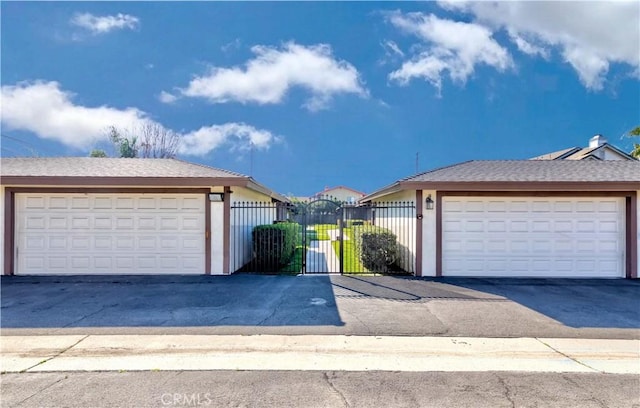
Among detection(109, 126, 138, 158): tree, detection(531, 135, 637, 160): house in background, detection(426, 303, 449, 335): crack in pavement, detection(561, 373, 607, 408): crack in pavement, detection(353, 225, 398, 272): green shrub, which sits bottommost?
detection(561, 373, 607, 408): crack in pavement

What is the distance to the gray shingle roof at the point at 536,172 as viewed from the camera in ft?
30.2

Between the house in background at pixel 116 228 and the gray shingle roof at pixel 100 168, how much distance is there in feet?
0.38

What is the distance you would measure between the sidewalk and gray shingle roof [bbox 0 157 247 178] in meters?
5.17

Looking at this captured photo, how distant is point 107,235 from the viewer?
948 centimetres

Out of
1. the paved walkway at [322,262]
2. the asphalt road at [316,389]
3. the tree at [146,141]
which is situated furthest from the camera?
the tree at [146,141]

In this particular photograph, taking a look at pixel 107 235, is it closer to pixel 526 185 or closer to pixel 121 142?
pixel 526 185

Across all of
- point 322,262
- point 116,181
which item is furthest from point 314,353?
point 322,262

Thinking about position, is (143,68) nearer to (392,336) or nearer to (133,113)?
(133,113)

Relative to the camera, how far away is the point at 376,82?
3566 centimetres

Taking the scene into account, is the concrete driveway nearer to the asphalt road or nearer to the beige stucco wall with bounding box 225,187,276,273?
the beige stucco wall with bounding box 225,187,276,273

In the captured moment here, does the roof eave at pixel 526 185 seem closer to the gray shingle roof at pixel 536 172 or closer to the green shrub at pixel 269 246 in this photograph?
the gray shingle roof at pixel 536 172

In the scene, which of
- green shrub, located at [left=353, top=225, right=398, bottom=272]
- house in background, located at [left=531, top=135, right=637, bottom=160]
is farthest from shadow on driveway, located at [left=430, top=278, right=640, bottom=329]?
house in background, located at [left=531, top=135, right=637, bottom=160]

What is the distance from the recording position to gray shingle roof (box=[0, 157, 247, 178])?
9.20 metres

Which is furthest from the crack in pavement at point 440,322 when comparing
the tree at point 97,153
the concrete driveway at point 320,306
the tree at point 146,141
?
the tree at point 97,153
